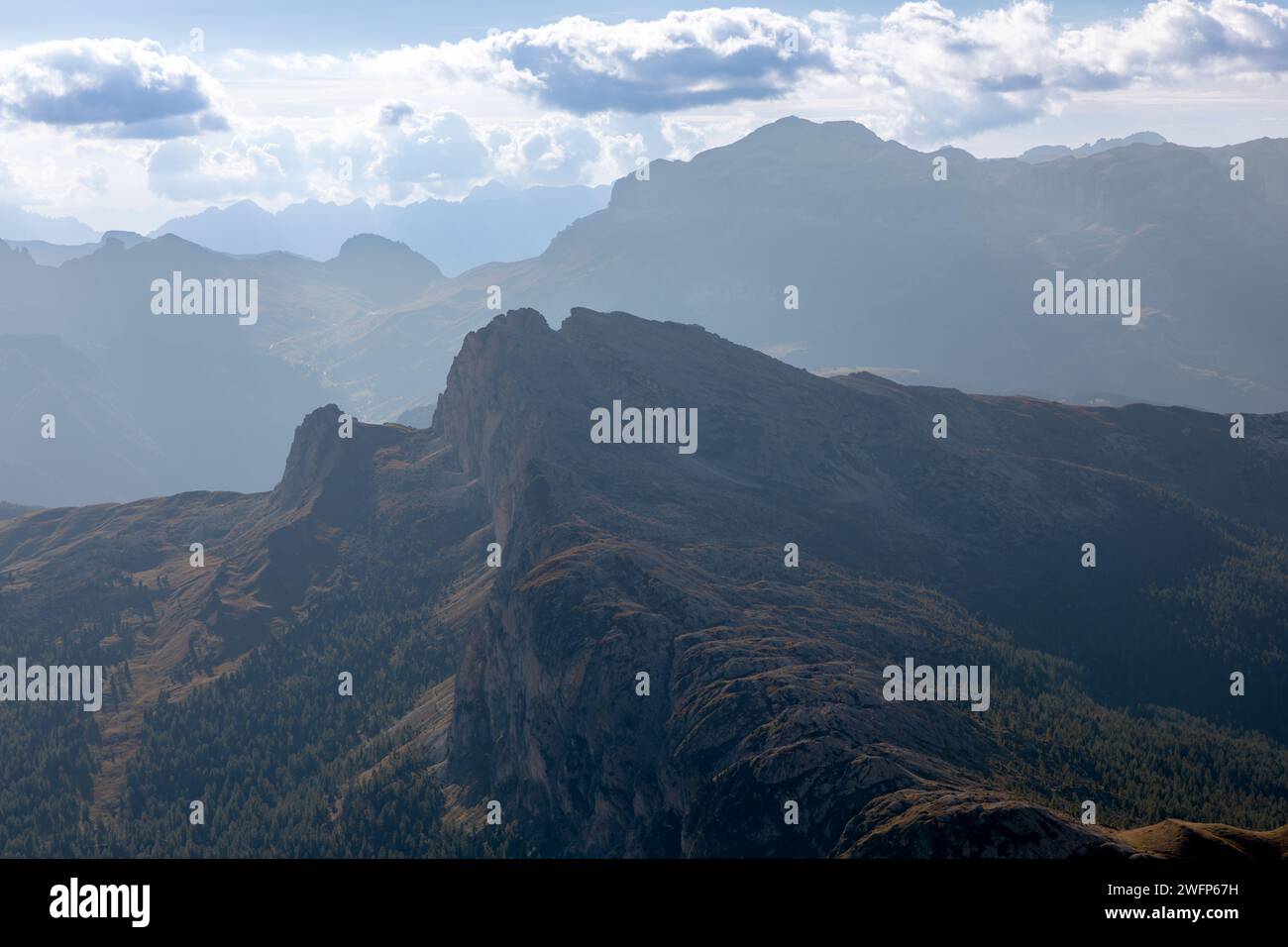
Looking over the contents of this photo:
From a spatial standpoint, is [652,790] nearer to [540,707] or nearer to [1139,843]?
[540,707]

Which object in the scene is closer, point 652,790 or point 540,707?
point 652,790

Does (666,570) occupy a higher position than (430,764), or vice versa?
(666,570)
